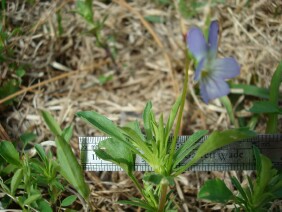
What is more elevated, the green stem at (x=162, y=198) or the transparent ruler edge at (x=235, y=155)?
the transparent ruler edge at (x=235, y=155)

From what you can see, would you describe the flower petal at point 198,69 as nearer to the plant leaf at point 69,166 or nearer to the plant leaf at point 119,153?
the plant leaf at point 119,153

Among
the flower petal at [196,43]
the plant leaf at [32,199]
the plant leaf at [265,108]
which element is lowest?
the plant leaf at [32,199]

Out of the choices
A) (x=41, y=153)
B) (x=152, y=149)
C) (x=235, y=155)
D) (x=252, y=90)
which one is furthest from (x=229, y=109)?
(x=41, y=153)

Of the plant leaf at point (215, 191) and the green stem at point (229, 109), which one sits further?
the green stem at point (229, 109)

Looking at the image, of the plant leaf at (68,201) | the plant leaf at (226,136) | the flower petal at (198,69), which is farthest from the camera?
the plant leaf at (68,201)

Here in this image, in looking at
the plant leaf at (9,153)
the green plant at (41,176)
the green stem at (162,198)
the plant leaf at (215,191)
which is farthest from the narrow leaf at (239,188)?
the plant leaf at (9,153)

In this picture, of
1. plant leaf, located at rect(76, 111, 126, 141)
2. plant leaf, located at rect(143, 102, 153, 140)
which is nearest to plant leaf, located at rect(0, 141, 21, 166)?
plant leaf, located at rect(76, 111, 126, 141)

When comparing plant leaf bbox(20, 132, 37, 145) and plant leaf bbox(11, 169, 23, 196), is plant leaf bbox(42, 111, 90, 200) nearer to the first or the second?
plant leaf bbox(11, 169, 23, 196)

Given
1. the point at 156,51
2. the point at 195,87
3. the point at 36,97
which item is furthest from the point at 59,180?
the point at 156,51

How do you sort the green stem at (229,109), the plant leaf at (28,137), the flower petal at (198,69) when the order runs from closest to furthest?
the flower petal at (198,69) < the plant leaf at (28,137) < the green stem at (229,109)
